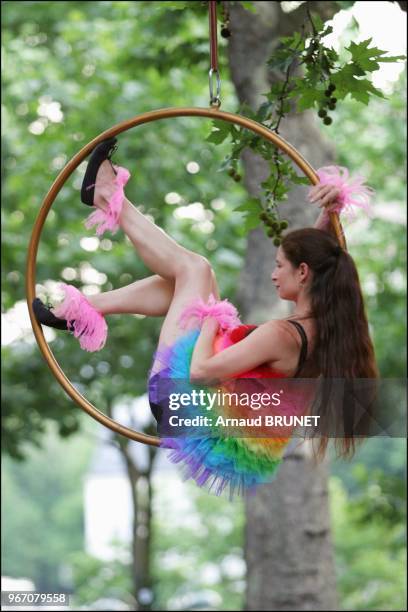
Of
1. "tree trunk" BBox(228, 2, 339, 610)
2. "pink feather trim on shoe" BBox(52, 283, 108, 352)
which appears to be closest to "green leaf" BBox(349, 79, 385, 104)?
"pink feather trim on shoe" BBox(52, 283, 108, 352)

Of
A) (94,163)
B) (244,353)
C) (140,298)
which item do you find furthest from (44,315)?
(244,353)

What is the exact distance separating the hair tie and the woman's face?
0.30 metres

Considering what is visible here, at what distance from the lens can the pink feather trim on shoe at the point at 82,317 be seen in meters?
3.47

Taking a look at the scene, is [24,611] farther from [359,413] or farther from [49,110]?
[359,413]

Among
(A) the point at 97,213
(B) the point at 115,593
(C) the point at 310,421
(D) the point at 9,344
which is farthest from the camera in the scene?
(B) the point at 115,593

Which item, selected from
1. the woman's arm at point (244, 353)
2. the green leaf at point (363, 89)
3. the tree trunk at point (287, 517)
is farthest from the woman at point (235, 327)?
the tree trunk at point (287, 517)

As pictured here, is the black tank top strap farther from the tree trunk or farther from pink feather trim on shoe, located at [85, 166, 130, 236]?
the tree trunk

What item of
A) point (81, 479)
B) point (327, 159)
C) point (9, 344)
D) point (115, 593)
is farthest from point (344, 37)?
point (81, 479)

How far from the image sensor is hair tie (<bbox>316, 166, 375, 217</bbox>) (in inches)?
137

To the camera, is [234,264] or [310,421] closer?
[310,421]

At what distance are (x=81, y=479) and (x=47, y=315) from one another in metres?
27.6

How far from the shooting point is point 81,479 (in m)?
30.4

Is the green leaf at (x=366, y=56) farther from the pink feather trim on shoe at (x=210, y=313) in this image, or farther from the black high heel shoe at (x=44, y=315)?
the black high heel shoe at (x=44, y=315)

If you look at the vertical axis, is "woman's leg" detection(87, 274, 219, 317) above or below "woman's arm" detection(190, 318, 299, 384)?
above
